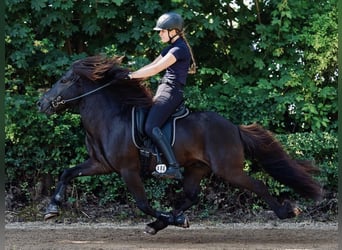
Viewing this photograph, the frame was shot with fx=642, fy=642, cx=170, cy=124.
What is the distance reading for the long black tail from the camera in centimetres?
732

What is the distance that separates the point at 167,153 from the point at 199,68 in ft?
13.4

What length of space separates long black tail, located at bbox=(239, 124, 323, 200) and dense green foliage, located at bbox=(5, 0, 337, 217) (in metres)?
2.02

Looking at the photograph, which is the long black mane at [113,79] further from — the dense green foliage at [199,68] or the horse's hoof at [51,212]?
the dense green foliage at [199,68]

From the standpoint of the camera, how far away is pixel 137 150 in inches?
276

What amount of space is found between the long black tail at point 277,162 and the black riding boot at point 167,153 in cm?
91

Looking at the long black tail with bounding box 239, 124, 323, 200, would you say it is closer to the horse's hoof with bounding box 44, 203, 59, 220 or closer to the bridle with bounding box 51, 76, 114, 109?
the bridle with bounding box 51, 76, 114, 109

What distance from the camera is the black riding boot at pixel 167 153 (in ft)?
22.3

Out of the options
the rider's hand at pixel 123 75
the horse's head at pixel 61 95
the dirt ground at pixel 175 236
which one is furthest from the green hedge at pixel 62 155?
the rider's hand at pixel 123 75

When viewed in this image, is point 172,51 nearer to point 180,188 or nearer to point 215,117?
point 215,117

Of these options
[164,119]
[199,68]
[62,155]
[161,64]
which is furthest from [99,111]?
[199,68]

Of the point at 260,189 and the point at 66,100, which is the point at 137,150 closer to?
the point at 66,100

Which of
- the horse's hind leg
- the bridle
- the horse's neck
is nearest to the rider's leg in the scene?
the horse's neck

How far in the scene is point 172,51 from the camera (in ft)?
22.7

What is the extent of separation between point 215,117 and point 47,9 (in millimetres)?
4032
